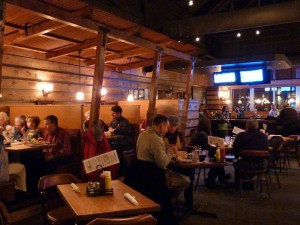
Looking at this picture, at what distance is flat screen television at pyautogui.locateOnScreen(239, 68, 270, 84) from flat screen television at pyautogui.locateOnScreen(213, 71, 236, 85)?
0.35 metres

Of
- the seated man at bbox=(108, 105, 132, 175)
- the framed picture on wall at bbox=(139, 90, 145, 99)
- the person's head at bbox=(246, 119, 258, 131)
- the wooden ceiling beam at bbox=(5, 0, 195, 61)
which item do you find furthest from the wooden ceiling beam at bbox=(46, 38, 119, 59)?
the framed picture on wall at bbox=(139, 90, 145, 99)

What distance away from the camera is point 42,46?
7.54 metres

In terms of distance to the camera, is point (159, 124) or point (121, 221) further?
point (159, 124)

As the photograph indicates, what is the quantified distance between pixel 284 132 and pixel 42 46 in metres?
7.77

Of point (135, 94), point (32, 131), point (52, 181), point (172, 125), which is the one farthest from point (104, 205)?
point (135, 94)

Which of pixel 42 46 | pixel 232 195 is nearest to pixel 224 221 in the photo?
pixel 232 195

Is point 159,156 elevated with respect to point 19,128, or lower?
lower

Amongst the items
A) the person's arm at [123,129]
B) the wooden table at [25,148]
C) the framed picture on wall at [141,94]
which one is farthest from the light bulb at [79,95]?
the wooden table at [25,148]

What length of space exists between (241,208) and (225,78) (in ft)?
26.4

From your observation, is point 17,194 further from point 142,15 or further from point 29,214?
point 142,15

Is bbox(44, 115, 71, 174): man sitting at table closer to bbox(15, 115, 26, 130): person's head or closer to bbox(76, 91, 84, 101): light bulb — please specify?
bbox(15, 115, 26, 130): person's head

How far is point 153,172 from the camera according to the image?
147 inches

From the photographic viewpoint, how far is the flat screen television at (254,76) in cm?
1103

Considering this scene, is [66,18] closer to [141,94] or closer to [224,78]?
[141,94]
